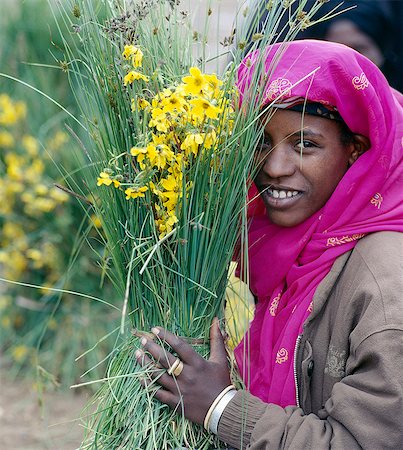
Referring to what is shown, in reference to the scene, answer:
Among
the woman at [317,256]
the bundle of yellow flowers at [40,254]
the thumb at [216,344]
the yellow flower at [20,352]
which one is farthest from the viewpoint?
the yellow flower at [20,352]

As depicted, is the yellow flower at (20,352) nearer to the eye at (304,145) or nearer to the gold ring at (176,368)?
the gold ring at (176,368)

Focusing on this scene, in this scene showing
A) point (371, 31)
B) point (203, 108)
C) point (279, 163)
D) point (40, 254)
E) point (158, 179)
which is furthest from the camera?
point (40, 254)

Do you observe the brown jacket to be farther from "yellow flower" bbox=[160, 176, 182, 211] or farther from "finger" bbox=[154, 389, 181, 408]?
"yellow flower" bbox=[160, 176, 182, 211]

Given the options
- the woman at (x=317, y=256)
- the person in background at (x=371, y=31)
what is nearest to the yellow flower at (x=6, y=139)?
the person in background at (x=371, y=31)

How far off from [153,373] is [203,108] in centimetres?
61

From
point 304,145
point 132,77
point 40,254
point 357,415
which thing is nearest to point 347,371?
point 357,415

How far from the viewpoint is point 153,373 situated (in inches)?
74.2

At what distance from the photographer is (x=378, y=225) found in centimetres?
192

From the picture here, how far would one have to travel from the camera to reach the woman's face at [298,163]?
1947 mm

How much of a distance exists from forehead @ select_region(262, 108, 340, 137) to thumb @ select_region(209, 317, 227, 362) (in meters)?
0.47

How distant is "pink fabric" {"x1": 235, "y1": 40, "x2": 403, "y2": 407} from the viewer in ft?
6.25

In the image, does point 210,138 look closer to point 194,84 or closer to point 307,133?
point 194,84

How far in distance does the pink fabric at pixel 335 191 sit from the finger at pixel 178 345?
16 cm

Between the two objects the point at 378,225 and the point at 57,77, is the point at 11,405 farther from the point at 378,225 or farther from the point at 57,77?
the point at 378,225
